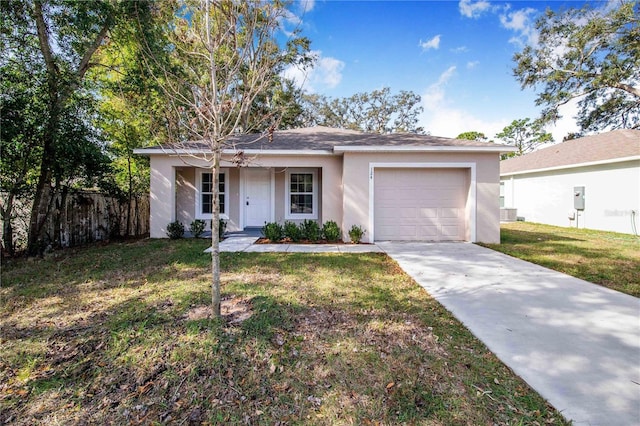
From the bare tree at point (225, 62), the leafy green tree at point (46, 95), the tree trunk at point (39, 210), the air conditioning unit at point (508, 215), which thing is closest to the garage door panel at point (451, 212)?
the bare tree at point (225, 62)

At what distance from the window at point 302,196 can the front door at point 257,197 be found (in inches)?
30.6

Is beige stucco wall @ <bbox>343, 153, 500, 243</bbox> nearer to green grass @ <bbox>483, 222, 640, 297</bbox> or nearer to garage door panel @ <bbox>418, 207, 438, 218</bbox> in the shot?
green grass @ <bbox>483, 222, 640, 297</bbox>

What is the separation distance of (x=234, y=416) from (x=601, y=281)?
621cm

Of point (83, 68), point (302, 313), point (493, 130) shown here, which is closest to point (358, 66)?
point (83, 68)

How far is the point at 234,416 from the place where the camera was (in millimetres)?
2045

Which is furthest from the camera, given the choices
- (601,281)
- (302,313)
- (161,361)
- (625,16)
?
(625,16)

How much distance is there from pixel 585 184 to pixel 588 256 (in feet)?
27.7

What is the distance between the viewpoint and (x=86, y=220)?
Result: 9.02 metres

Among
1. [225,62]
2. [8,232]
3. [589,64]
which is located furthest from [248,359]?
[589,64]

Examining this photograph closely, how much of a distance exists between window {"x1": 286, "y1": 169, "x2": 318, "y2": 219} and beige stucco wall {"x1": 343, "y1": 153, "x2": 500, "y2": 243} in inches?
87.1

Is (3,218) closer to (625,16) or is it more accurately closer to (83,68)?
(83,68)

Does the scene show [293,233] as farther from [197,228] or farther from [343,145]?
[197,228]

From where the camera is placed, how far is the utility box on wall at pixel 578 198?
12.9 metres

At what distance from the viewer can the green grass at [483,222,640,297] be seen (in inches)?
201
